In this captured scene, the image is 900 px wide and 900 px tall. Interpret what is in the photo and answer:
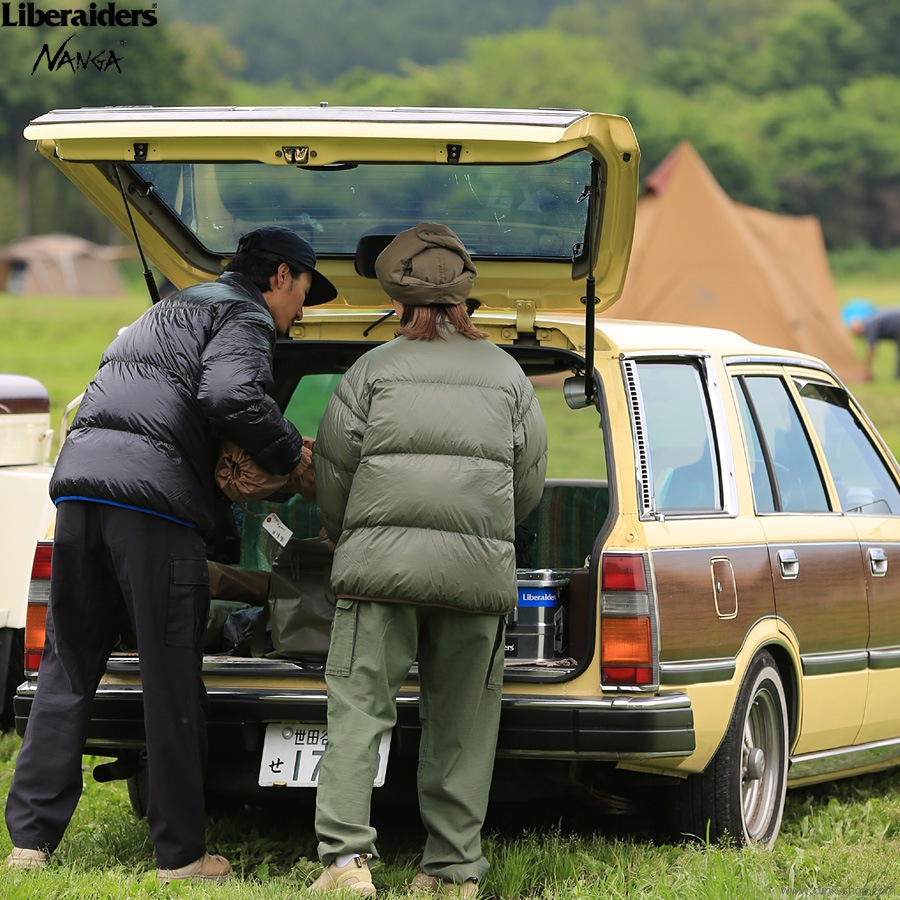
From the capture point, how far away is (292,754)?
4.50 meters

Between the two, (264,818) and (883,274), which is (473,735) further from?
(883,274)

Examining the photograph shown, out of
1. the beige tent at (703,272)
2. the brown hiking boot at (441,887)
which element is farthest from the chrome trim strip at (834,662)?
the beige tent at (703,272)

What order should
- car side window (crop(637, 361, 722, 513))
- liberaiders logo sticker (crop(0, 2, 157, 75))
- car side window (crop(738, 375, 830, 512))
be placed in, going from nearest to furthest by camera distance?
car side window (crop(637, 361, 722, 513))
car side window (crop(738, 375, 830, 512))
liberaiders logo sticker (crop(0, 2, 157, 75))

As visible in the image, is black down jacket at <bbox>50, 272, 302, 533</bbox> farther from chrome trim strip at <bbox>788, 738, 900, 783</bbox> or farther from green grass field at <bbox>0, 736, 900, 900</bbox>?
chrome trim strip at <bbox>788, 738, 900, 783</bbox>

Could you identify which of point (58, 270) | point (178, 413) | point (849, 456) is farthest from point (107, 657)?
point (58, 270)

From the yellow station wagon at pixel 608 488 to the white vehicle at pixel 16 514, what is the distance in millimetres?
949

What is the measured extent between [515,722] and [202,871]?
938 mm

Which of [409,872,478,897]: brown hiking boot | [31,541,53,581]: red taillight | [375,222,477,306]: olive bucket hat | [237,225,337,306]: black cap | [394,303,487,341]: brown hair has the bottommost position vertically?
[409,872,478,897]: brown hiking boot

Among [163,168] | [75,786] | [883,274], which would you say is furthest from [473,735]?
[883,274]

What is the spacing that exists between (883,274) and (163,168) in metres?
61.3

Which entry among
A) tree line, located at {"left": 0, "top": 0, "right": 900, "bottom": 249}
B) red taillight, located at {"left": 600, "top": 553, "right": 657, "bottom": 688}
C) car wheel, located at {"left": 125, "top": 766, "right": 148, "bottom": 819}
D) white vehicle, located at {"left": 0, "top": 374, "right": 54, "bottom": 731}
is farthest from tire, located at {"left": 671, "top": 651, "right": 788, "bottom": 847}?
tree line, located at {"left": 0, "top": 0, "right": 900, "bottom": 249}

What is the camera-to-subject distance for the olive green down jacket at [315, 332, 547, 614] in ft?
13.6

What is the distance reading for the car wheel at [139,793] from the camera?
5.09 m

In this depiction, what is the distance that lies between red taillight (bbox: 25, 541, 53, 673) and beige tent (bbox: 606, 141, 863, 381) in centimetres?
1701
